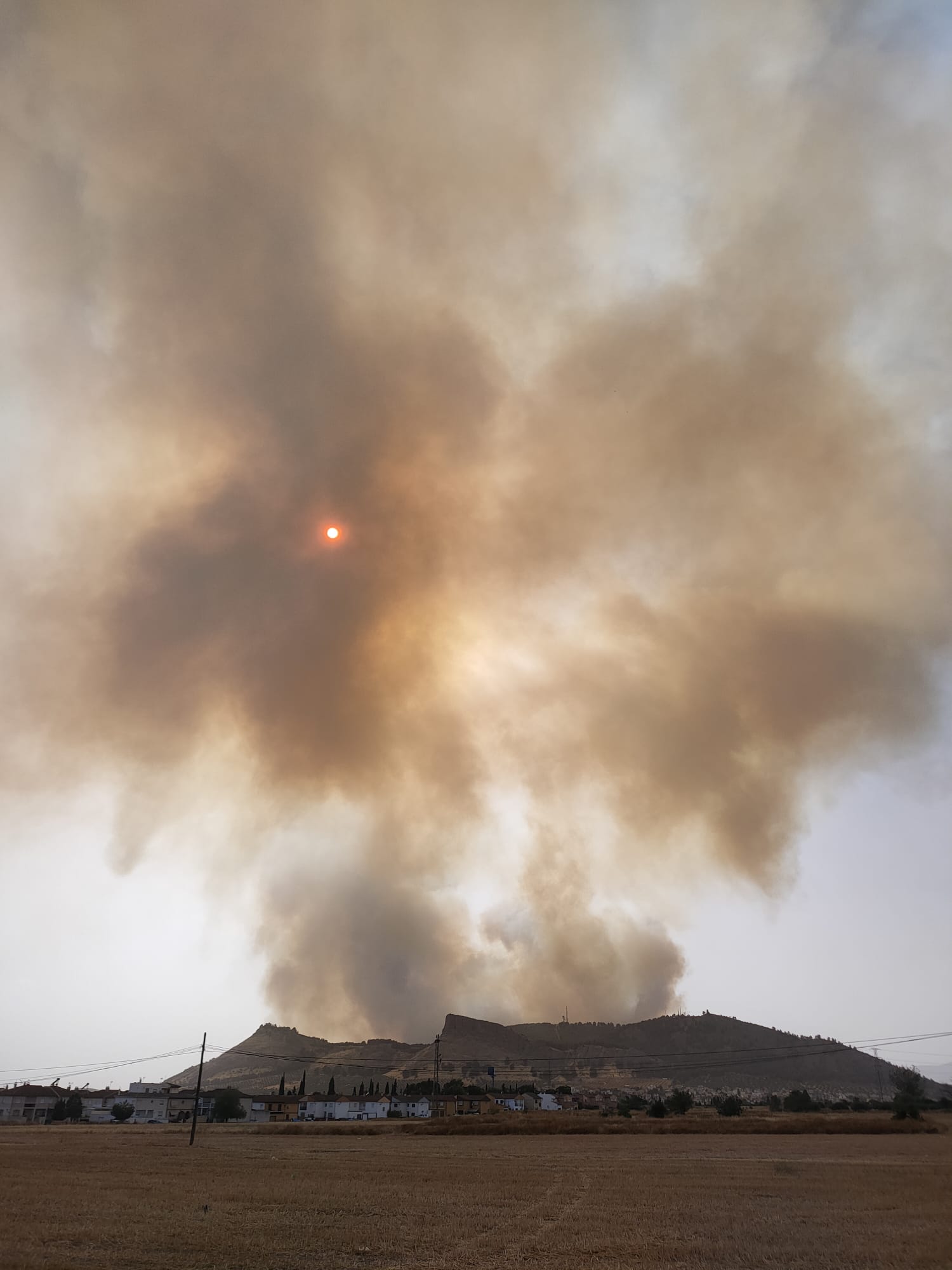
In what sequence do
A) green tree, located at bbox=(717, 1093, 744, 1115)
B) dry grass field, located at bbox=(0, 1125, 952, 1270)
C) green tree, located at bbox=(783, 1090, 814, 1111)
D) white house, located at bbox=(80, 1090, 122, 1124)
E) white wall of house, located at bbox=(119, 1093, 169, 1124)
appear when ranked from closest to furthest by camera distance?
1. dry grass field, located at bbox=(0, 1125, 952, 1270)
2. green tree, located at bbox=(717, 1093, 744, 1115)
3. white house, located at bbox=(80, 1090, 122, 1124)
4. white wall of house, located at bbox=(119, 1093, 169, 1124)
5. green tree, located at bbox=(783, 1090, 814, 1111)

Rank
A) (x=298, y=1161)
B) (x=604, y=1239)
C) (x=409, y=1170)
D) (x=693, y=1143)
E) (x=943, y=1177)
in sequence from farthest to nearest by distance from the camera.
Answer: (x=693, y=1143) < (x=298, y=1161) < (x=409, y=1170) < (x=943, y=1177) < (x=604, y=1239)

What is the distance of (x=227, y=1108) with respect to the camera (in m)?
170

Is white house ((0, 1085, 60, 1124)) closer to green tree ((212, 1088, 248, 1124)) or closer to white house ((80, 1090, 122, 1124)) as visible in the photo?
white house ((80, 1090, 122, 1124))

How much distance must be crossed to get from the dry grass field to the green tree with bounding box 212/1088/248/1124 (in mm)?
121328

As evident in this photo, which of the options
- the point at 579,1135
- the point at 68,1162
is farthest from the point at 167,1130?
the point at 68,1162

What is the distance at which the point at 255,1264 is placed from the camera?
2319 centimetres

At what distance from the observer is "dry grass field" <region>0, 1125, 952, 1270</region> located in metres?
24.7

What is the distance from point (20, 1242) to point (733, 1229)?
2659cm

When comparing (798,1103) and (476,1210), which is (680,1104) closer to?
(798,1103)

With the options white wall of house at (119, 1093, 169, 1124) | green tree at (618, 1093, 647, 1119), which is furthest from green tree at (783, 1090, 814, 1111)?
white wall of house at (119, 1093, 169, 1124)

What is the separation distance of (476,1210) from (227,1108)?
556 feet

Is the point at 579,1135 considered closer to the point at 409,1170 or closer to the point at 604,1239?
the point at 409,1170

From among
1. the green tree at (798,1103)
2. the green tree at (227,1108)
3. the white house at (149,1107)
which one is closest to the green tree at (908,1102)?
the green tree at (798,1103)

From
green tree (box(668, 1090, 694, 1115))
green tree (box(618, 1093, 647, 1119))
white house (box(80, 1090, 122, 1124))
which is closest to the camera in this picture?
green tree (box(618, 1093, 647, 1119))
